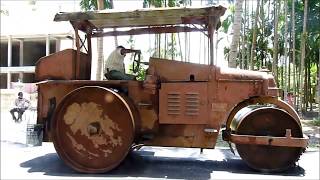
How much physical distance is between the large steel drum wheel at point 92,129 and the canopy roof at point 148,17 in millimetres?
1110

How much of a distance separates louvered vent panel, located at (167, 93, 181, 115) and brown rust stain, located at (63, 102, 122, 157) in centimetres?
83

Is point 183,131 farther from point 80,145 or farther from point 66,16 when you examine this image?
point 66,16

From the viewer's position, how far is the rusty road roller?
636 cm

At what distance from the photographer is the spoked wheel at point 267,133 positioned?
6363 mm

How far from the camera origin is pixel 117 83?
6633 millimetres

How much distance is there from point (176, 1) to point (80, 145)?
2077cm

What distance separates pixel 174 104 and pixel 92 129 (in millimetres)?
1269

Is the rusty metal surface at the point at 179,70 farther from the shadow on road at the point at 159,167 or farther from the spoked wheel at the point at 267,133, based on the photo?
the shadow on road at the point at 159,167

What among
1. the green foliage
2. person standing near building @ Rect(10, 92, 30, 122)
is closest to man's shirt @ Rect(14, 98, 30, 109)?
person standing near building @ Rect(10, 92, 30, 122)

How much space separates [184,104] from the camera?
655 centimetres

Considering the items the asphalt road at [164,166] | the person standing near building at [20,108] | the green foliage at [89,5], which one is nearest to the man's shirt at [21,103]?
the person standing near building at [20,108]

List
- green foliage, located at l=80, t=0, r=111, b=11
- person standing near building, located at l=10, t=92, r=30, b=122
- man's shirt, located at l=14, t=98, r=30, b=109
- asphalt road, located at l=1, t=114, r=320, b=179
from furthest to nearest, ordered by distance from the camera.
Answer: green foliage, located at l=80, t=0, r=111, b=11 < man's shirt, located at l=14, t=98, r=30, b=109 < person standing near building, located at l=10, t=92, r=30, b=122 < asphalt road, located at l=1, t=114, r=320, b=179

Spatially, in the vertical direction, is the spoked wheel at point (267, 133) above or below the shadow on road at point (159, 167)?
above

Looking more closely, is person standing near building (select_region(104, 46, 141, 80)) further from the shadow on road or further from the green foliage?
the green foliage
